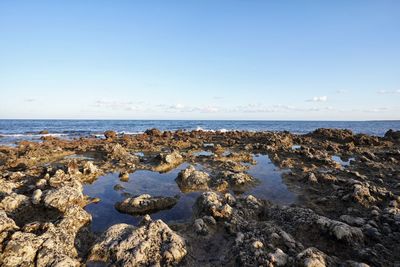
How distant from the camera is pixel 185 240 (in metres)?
6.16

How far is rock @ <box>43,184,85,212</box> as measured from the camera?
791 centimetres

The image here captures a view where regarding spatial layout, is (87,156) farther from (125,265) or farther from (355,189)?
(355,189)

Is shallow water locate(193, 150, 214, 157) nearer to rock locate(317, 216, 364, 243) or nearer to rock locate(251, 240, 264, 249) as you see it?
rock locate(317, 216, 364, 243)

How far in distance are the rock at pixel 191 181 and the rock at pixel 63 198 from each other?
13.3 feet

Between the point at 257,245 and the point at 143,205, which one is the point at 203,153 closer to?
the point at 143,205

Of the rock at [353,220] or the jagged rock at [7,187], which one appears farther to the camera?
the jagged rock at [7,187]

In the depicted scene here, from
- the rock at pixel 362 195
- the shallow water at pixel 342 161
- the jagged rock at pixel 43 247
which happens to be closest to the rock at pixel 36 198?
the jagged rock at pixel 43 247

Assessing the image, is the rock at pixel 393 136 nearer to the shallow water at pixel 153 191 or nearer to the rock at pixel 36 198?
the shallow water at pixel 153 191

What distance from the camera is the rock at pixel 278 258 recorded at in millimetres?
4938

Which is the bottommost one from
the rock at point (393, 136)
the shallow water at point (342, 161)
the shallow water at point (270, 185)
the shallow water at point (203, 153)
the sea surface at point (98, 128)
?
the sea surface at point (98, 128)

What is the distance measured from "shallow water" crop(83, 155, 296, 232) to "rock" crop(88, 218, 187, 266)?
153 centimetres

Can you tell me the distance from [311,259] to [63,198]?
24.0 feet

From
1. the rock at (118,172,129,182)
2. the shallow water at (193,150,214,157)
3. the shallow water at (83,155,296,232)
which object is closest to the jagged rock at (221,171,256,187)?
the shallow water at (83,155,296,232)

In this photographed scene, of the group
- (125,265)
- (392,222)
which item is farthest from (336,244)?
(125,265)
